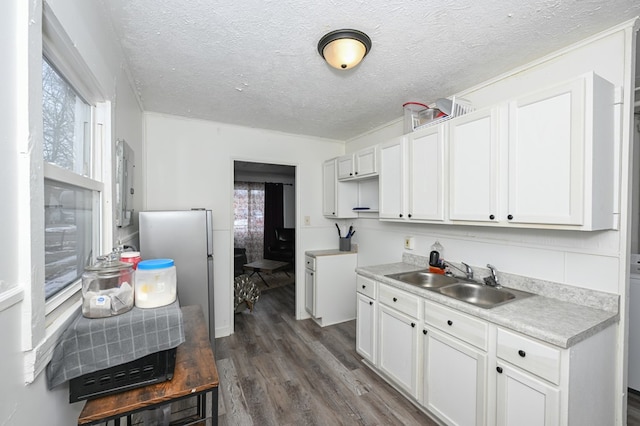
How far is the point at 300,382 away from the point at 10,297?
7.01 feet

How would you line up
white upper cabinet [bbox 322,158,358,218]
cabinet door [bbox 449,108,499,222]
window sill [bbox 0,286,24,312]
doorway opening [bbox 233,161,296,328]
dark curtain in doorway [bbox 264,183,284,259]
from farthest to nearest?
dark curtain in doorway [bbox 264,183,284,259]
doorway opening [bbox 233,161,296,328]
white upper cabinet [bbox 322,158,358,218]
cabinet door [bbox 449,108,499,222]
window sill [bbox 0,286,24,312]

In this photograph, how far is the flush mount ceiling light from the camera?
5.03 ft

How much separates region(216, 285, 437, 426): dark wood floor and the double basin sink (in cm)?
87

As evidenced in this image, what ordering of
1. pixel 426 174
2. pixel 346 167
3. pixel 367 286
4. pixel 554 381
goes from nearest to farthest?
1. pixel 554 381
2. pixel 426 174
3. pixel 367 286
4. pixel 346 167

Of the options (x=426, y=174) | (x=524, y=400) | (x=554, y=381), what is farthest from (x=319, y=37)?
(x=524, y=400)

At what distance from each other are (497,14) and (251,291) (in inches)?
145

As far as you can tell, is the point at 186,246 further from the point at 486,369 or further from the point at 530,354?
the point at 530,354

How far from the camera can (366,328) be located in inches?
99.1

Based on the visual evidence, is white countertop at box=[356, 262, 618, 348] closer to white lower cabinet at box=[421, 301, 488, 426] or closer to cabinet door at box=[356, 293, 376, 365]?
white lower cabinet at box=[421, 301, 488, 426]

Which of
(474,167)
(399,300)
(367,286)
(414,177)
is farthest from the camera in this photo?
(367,286)

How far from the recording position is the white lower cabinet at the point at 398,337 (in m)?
2.00

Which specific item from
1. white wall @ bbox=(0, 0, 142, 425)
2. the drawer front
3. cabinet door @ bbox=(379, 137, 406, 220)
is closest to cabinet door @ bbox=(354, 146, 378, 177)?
cabinet door @ bbox=(379, 137, 406, 220)

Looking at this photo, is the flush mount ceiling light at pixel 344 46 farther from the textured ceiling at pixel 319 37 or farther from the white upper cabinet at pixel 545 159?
the white upper cabinet at pixel 545 159

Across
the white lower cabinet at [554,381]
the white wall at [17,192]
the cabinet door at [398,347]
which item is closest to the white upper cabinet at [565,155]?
the white lower cabinet at [554,381]
